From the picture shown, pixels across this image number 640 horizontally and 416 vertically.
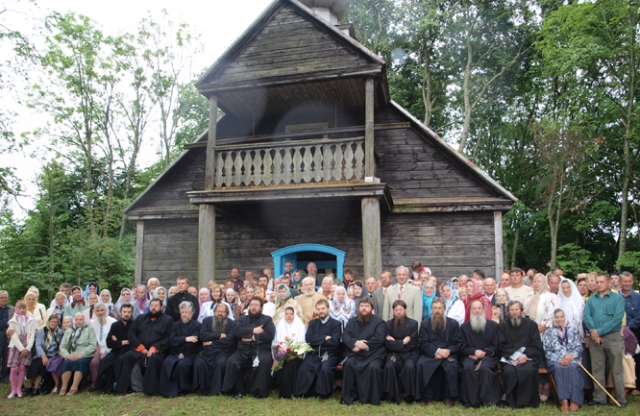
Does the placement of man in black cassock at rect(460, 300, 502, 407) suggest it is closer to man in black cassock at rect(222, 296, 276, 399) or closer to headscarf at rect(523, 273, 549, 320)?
headscarf at rect(523, 273, 549, 320)

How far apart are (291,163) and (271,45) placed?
9.47ft

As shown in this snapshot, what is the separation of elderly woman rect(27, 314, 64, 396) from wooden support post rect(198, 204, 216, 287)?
3088mm

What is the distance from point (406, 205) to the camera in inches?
484

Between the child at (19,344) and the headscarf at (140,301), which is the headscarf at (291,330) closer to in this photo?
the headscarf at (140,301)

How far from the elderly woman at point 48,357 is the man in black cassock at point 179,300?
1.81 metres

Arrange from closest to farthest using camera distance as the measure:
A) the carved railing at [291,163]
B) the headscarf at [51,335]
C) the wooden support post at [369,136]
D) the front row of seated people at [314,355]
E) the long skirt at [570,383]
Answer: the long skirt at [570,383] → the front row of seated people at [314,355] → the headscarf at [51,335] → the wooden support post at [369,136] → the carved railing at [291,163]

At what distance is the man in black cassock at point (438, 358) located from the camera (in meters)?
7.21

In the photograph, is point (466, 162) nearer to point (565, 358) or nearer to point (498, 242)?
point (498, 242)

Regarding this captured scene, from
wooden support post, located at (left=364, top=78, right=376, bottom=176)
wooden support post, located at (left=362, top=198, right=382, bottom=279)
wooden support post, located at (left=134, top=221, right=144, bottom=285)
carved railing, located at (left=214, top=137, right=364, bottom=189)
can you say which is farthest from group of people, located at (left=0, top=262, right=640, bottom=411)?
wooden support post, located at (left=134, top=221, right=144, bottom=285)

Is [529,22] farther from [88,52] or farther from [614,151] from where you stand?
[88,52]

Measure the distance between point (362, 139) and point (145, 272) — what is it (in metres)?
6.94

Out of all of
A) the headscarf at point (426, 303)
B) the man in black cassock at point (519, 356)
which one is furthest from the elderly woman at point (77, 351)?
the man in black cassock at point (519, 356)

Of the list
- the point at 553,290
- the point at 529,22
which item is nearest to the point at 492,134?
the point at 529,22

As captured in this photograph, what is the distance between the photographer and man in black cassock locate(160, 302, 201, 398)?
7.91 meters
